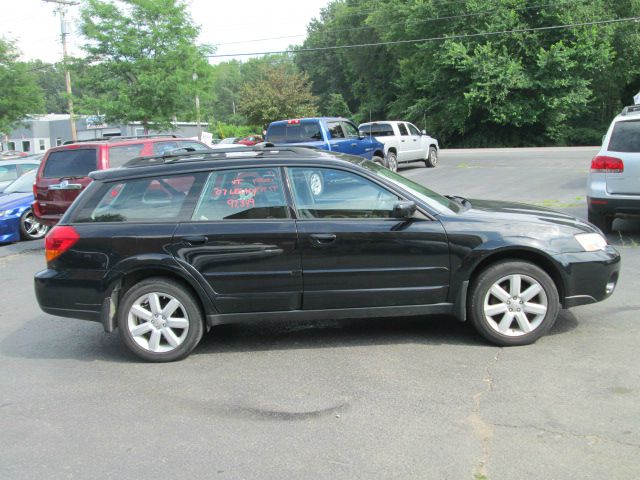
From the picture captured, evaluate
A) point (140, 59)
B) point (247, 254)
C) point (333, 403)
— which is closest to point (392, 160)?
point (140, 59)

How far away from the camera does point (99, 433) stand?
404 centimetres

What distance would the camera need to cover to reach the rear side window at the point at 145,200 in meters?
5.32

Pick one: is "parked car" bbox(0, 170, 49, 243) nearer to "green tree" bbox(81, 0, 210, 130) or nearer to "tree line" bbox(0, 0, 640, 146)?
"green tree" bbox(81, 0, 210, 130)

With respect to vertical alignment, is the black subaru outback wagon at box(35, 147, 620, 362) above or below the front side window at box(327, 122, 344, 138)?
below

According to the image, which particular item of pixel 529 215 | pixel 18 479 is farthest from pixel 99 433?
pixel 529 215

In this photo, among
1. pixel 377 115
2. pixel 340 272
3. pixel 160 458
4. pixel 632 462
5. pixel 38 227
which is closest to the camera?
pixel 632 462

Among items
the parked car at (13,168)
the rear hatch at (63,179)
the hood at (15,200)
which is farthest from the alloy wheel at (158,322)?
the parked car at (13,168)

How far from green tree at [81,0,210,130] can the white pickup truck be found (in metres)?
6.97

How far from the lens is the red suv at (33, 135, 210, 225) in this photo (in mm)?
10539

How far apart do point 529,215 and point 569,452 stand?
2.35 metres

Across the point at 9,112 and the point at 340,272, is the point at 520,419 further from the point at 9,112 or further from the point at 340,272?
the point at 9,112

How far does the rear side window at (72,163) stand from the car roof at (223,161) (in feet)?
17.3

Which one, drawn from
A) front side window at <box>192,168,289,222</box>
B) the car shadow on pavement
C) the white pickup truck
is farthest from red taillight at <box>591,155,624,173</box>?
the white pickup truck

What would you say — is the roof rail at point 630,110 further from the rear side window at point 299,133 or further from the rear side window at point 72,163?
the rear side window at point 72,163
